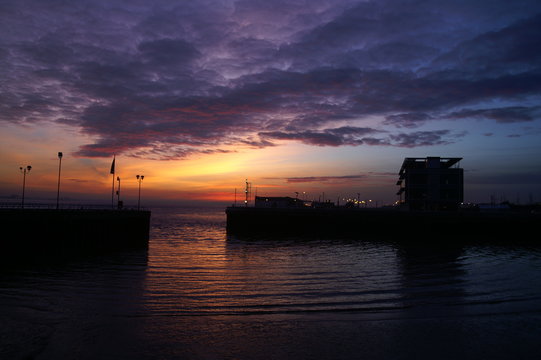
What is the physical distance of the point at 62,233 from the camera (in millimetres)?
35375

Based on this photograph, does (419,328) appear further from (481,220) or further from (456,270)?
(481,220)

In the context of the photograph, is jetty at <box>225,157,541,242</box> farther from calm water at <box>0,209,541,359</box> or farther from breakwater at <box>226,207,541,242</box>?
calm water at <box>0,209,541,359</box>

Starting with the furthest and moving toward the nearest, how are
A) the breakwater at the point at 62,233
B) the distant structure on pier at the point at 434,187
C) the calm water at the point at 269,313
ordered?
1. the distant structure on pier at the point at 434,187
2. the breakwater at the point at 62,233
3. the calm water at the point at 269,313

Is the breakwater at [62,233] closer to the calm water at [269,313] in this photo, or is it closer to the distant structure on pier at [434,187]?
the calm water at [269,313]

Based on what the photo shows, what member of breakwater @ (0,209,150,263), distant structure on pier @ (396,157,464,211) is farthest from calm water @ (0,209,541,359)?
distant structure on pier @ (396,157,464,211)

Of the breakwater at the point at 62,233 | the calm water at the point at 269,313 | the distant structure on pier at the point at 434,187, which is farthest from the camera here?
the distant structure on pier at the point at 434,187

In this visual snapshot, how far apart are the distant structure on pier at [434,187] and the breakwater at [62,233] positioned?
7074 cm

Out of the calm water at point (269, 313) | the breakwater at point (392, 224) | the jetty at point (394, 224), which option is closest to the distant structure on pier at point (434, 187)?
the jetty at point (394, 224)

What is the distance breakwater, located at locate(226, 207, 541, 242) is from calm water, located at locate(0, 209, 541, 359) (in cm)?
3602

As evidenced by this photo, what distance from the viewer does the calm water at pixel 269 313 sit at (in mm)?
12156

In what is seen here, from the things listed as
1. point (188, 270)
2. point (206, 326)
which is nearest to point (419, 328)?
point (206, 326)

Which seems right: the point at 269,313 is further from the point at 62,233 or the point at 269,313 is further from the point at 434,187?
the point at 434,187

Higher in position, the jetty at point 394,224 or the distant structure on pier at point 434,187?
the distant structure on pier at point 434,187

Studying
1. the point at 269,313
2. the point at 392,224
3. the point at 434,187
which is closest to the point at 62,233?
the point at 269,313
